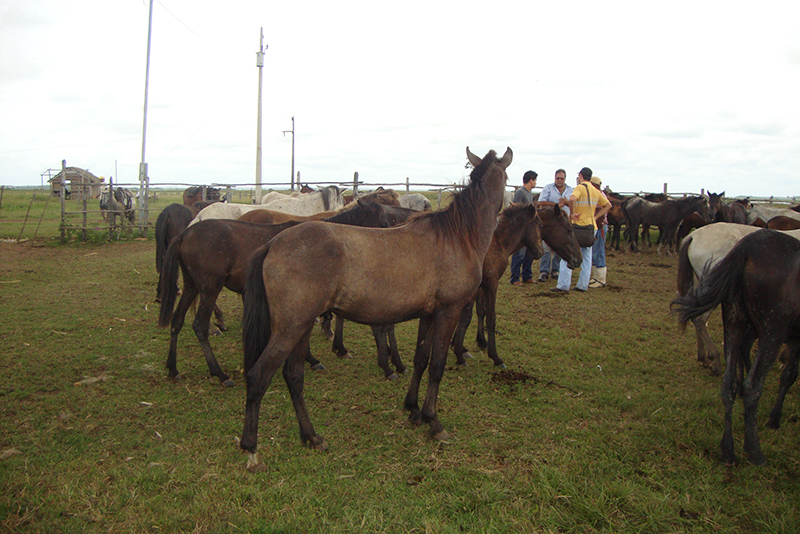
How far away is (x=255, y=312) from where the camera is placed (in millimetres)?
3365

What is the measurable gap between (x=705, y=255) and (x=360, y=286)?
172 inches

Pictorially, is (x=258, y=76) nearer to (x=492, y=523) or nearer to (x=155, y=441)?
(x=155, y=441)

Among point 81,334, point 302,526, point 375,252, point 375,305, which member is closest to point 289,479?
point 302,526

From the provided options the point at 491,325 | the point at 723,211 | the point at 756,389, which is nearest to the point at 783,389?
the point at 756,389

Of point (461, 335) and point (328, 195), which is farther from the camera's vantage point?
point (328, 195)

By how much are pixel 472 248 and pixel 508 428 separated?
1.56 metres

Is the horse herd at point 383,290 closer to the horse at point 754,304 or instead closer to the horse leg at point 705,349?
the horse at point 754,304

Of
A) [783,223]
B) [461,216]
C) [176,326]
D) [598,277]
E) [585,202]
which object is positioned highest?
[585,202]

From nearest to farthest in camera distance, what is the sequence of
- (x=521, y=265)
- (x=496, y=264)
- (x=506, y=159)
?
(x=506, y=159) < (x=496, y=264) < (x=521, y=265)

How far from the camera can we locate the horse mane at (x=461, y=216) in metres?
4.00

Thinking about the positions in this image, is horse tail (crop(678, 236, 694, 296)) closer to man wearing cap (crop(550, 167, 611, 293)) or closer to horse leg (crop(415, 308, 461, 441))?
man wearing cap (crop(550, 167, 611, 293))

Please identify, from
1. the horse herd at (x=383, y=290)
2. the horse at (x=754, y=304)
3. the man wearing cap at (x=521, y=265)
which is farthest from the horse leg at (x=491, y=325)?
the man wearing cap at (x=521, y=265)

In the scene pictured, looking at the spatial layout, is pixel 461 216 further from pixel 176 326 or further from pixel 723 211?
pixel 723 211

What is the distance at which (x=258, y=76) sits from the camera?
18.8m
